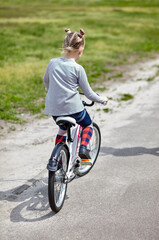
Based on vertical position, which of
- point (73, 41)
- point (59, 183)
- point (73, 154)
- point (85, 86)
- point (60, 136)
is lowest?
point (59, 183)

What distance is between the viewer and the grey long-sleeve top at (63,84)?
3758mm

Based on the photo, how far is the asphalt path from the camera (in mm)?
3605

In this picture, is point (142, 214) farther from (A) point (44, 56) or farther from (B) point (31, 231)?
(A) point (44, 56)

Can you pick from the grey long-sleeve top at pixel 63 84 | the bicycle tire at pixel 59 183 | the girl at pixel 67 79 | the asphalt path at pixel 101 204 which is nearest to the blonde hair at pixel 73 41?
the girl at pixel 67 79

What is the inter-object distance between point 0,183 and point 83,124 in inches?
60.7

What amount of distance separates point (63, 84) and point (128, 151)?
Answer: 2.64m

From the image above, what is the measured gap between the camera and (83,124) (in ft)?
14.3

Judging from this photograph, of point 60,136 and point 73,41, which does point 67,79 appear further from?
point 60,136

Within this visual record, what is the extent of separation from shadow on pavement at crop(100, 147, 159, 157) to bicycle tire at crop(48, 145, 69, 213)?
73.4 inches

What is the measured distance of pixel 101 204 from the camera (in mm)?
4168

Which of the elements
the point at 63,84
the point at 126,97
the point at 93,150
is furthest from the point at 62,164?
the point at 126,97

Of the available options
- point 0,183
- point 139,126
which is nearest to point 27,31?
point 139,126

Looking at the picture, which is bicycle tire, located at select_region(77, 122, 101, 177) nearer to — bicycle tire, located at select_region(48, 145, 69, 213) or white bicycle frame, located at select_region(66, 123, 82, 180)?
white bicycle frame, located at select_region(66, 123, 82, 180)

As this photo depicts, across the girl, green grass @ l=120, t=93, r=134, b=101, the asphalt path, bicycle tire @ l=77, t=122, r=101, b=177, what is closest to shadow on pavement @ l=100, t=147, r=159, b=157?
the asphalt path
